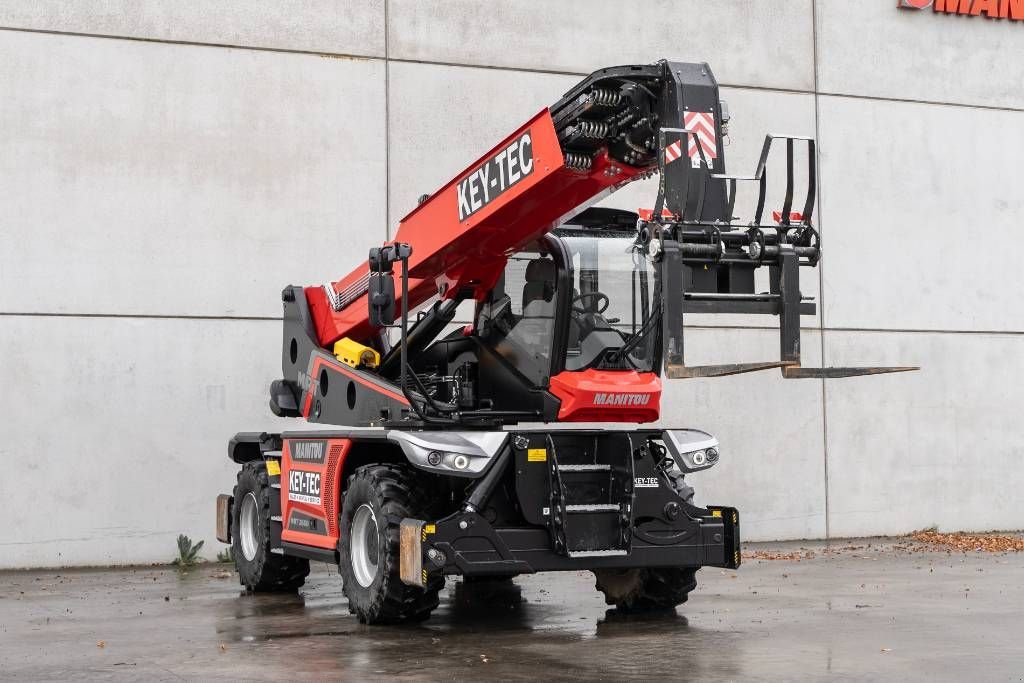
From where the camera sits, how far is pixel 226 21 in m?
16.8

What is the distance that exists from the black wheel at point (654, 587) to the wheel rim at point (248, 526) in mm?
3871

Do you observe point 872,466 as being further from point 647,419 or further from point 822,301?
point 647,419

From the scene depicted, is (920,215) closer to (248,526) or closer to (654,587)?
(654,587)

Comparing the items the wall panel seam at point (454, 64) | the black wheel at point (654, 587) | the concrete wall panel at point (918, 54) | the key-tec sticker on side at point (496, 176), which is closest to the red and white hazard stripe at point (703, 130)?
the key-tec sticker on side at point (496, 176)

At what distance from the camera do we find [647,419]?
10992 mm

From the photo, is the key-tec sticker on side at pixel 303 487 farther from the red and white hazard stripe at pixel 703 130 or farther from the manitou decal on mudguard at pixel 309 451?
the red and white hazard stripe at pixel 703 130

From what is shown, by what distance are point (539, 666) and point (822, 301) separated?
11458mm

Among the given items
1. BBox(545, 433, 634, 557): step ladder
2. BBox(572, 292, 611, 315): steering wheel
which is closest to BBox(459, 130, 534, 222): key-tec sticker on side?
BBox(572, 292, 611, 315): steering wheel

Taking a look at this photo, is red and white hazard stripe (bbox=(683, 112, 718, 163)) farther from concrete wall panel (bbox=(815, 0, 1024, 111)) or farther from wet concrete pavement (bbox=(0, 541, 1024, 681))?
concrete wall panel (bbox=(815, 0, 1024, 111))

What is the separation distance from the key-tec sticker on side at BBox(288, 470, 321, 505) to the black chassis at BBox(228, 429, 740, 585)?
104 centimetres

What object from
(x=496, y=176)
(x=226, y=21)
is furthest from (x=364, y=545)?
(x=226, y=21)

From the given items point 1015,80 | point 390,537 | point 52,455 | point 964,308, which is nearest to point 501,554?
point 390,537

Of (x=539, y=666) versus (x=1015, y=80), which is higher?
(x=1015, y=80)

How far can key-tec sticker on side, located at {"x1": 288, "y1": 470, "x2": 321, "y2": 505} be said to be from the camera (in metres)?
12.0
